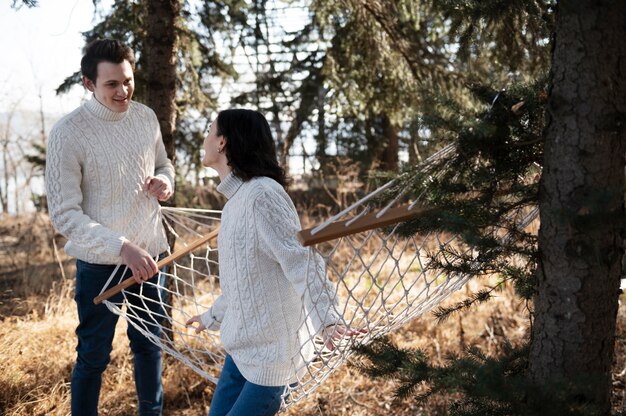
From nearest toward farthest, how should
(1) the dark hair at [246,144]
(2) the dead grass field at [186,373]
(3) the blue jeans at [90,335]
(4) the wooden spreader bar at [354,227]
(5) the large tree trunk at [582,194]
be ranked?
(5) the large tree trunk at [582,194], (4) the wooden spreader bar at [354,227], (1) the dark hair at [246,144], (3) the blue jeans at [90,335], (2) the dead grass field at [186,373]

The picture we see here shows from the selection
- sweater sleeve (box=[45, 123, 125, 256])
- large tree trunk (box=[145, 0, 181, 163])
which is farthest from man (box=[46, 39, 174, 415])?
large tree trunk (box=[145, 0, 181, 163])

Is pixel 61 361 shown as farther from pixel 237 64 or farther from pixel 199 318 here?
pixel 237 64

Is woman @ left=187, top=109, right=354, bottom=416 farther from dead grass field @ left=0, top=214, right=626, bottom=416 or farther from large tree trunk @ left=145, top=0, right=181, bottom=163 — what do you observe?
large tree trunk @ left=145, top=0, right=181, bottom=163

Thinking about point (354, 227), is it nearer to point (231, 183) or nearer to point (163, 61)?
point (231, 183)

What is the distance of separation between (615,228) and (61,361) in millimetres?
2315

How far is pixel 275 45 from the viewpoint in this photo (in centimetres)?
685

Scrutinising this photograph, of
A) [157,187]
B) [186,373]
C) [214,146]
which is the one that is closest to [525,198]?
[214,146]

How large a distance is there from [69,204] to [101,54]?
45cm

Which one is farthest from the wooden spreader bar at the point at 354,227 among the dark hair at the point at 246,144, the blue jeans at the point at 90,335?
the blue jeans at the point at 90,335

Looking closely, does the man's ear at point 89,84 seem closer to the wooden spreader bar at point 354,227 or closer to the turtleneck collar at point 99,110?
the turtleneck collar at point 99,110

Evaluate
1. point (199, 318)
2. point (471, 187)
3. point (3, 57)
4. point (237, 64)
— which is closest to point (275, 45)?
point (237, 64)

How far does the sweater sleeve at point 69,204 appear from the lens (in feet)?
6.02

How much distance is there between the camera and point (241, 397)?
4.79ft

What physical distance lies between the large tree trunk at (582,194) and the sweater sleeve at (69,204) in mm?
1198
